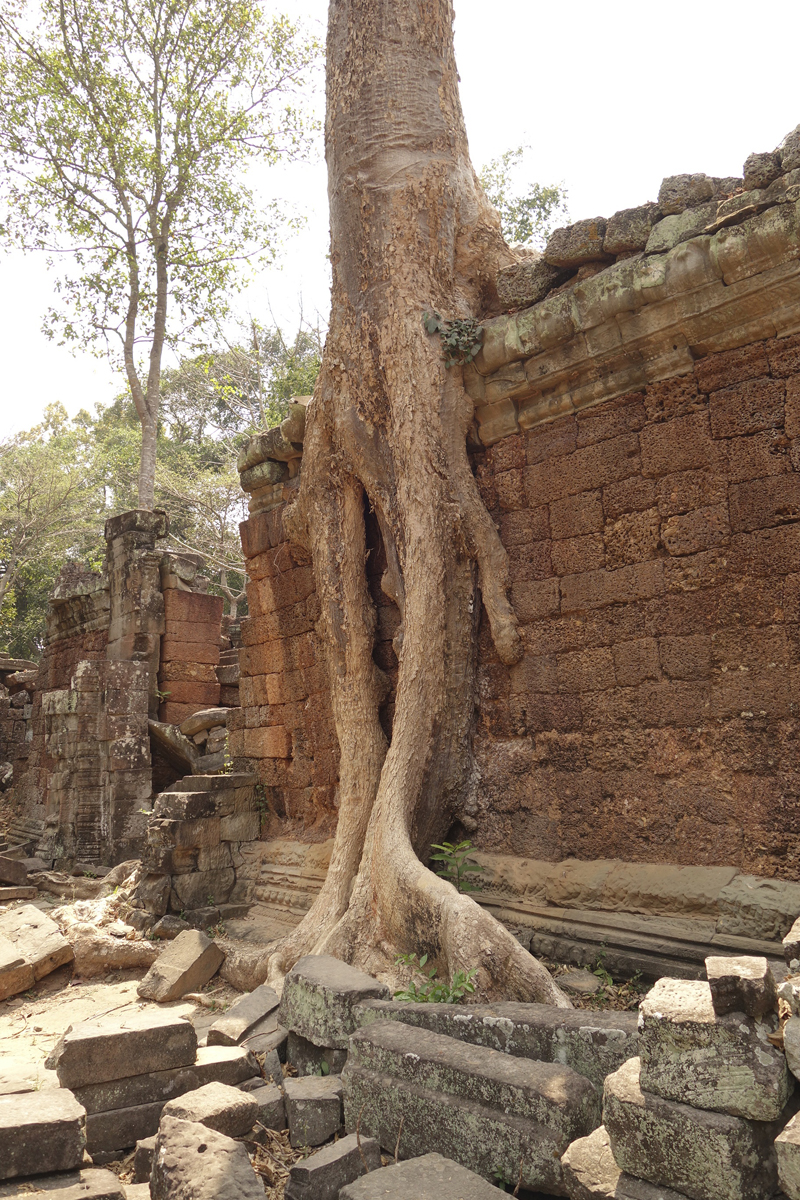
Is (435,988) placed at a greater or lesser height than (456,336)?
lesser

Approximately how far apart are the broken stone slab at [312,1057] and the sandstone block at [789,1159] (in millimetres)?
1832

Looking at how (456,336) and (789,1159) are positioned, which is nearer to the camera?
(789,1159)

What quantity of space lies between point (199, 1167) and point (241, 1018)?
1.47 metres

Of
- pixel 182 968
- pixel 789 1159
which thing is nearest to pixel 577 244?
pixel 789 1159

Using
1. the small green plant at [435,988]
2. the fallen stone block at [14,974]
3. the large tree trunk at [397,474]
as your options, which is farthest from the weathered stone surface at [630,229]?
the fallen stone block at [14,974]

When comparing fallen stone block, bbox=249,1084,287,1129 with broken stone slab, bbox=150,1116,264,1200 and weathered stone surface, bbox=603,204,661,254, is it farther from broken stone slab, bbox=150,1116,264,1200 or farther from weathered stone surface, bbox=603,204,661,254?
weathered stone surface, bbox=603,204,661,254

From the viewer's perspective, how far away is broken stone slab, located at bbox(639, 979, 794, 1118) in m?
1.78

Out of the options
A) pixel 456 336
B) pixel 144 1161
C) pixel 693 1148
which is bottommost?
pixel 144 1161

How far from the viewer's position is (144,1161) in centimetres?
272

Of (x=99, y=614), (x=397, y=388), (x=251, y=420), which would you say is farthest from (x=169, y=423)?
(x=397, y=388)

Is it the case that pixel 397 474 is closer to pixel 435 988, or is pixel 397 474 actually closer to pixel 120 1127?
pixel 435 988

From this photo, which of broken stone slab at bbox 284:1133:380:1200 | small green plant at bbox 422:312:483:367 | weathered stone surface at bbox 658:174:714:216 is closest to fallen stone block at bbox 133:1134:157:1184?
broken stone slab at bbox 284:1133:380:1200

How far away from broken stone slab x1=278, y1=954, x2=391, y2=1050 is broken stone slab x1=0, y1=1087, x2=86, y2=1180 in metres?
0.89

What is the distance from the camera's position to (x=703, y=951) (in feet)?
11.3
